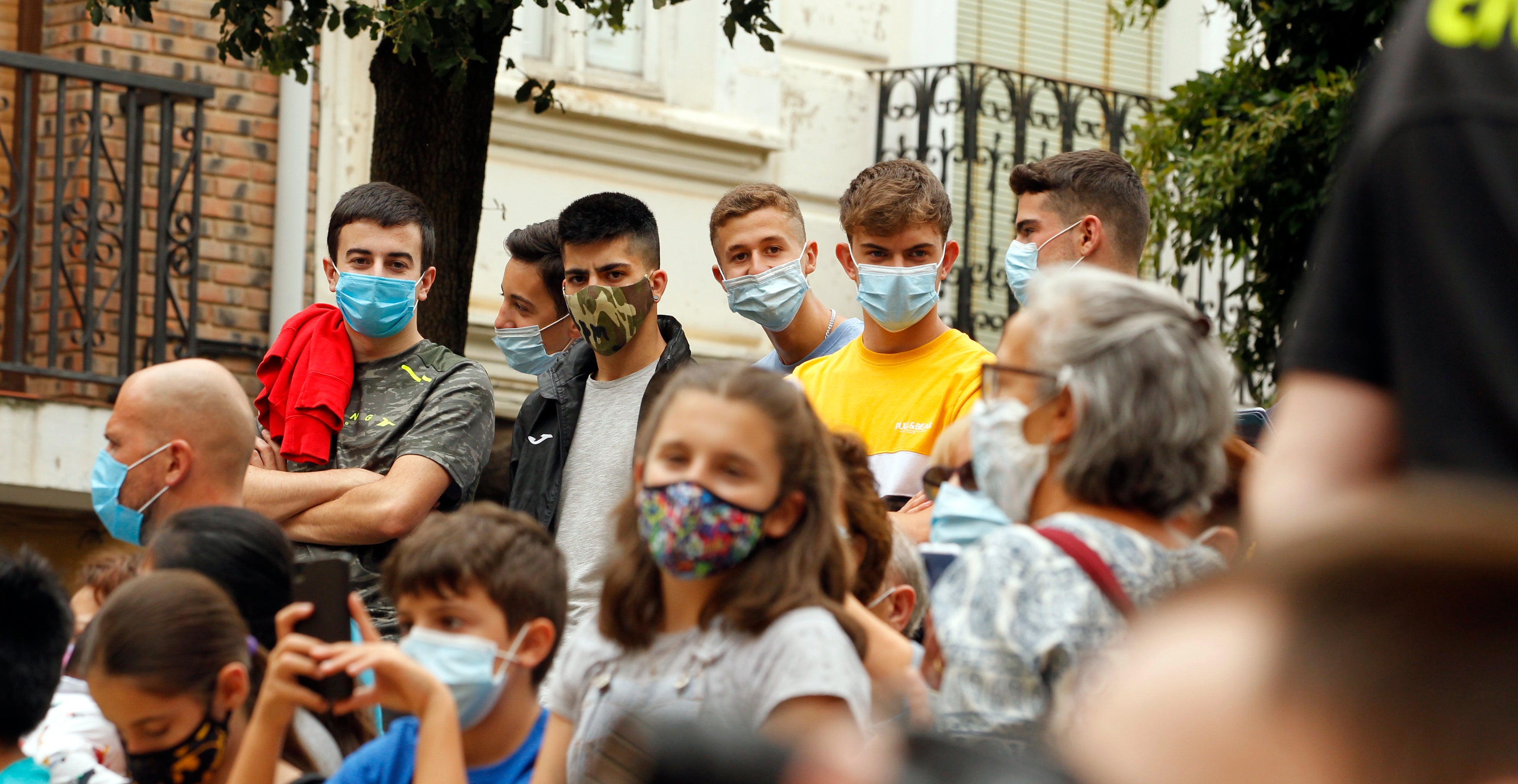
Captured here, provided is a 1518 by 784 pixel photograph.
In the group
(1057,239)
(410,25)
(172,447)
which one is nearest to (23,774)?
(172,447)

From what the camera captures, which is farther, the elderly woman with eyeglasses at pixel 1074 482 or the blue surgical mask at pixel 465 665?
the blue surgical mask at pixel 465 665

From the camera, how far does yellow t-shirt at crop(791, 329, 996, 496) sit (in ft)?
15.0

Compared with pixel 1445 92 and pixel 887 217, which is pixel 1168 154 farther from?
pixel 1445 92

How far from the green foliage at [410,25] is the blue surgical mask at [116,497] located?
1863 mm

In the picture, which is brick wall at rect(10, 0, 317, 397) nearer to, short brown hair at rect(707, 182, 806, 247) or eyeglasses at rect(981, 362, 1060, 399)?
short brown hair at rect(707, 182, 806, 247)

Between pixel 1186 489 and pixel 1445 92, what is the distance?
3.11 ft

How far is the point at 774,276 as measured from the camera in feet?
18.0

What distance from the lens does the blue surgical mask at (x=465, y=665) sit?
3.28 m

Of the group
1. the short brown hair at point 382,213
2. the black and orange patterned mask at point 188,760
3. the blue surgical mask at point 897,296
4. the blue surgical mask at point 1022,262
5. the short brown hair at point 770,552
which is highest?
the short brown hair at point 382,213

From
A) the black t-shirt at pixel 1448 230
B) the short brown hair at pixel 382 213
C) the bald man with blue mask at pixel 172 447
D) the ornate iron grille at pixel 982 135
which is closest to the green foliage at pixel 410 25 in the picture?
the short brown hair at pixel 382 213

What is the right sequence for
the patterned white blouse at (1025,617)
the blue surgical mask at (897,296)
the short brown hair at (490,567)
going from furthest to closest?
the blue surgical mask at (897,296) → the short brown hair at (490,567) → the patterned white blouse at (1025,617)

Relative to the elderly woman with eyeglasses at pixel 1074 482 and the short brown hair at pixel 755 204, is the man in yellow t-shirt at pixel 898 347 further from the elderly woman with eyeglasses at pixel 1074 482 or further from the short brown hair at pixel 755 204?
the elderly woman with eyeglasses at pixel 1074 482

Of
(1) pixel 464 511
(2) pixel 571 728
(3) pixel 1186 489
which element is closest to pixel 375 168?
(1) pixel 464 511

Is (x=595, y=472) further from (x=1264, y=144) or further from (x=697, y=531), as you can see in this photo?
(x=1264, y=144)
